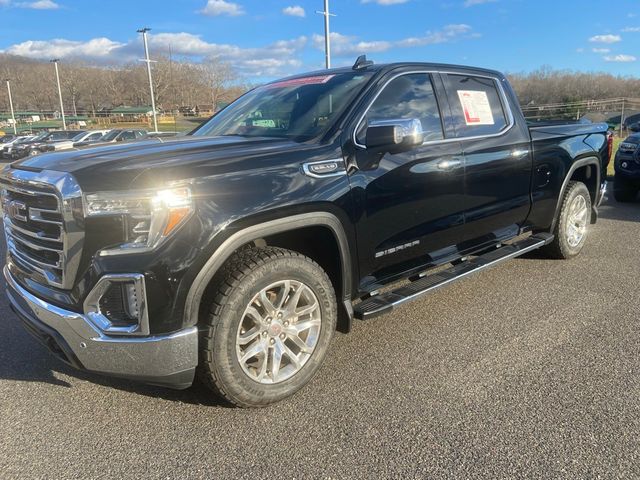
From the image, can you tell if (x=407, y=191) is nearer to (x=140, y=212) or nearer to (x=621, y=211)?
(x=140, y=212)

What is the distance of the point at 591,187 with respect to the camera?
5.79 m

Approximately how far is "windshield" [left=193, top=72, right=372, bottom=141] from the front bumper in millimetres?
1473

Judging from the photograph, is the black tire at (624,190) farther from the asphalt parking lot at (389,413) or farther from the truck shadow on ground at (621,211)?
the asphalt parking lot at (389,413)

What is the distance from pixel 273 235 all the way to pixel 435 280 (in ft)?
4.66

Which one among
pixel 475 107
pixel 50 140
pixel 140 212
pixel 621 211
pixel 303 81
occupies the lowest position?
pixel 621 211

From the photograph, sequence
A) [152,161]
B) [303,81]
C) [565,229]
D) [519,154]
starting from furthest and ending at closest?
[565,229] < [519,154] < [303,81] < [152,161]

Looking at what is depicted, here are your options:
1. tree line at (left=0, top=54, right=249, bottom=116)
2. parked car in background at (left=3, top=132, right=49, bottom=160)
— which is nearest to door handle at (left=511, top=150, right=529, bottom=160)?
parked car in background at (left=3, top=132, right=49, bottom=160)

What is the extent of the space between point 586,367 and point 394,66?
2.37 meters

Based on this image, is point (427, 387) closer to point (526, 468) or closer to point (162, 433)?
point (526, 468)

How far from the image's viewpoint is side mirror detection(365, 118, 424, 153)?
309 centimetres

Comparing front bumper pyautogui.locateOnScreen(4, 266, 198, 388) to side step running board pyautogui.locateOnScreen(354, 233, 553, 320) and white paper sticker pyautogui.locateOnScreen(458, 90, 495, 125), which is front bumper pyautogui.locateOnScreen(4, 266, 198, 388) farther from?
white paper sticker pyautogui.locateOnScreen(458, 90, 495, 125)

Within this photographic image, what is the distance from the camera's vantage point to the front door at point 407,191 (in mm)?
3229

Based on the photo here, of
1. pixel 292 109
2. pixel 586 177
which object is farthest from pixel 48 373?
pixel 586 177

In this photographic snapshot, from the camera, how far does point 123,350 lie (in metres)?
2.51
